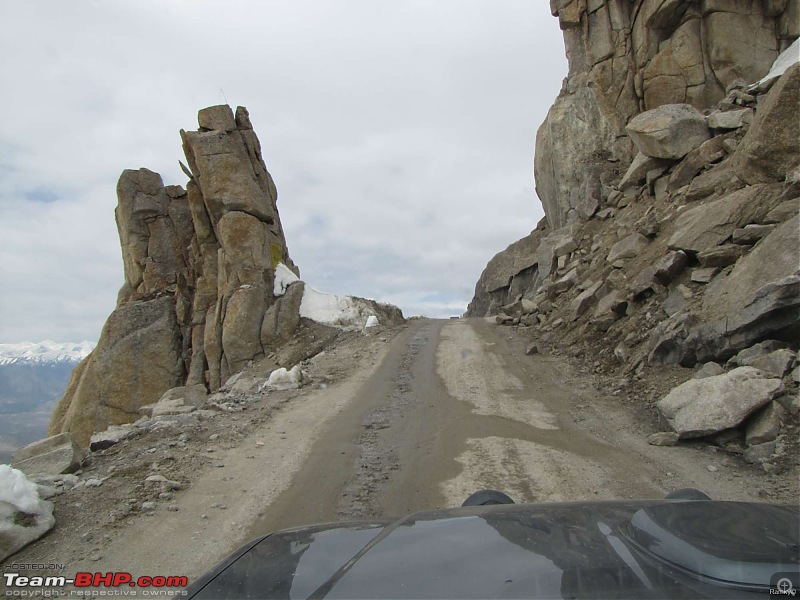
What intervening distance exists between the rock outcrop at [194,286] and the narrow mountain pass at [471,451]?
1099cm

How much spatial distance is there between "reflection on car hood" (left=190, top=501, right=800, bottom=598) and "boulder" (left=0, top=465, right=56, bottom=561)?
12.1 ft

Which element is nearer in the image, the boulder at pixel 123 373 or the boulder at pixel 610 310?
the boulder at pixel 610 310

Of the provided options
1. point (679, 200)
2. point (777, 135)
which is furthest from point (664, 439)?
point (679, 200)

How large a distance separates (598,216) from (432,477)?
675 inches

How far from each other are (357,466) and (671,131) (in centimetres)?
1494

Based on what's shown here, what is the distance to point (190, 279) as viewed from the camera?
1141 inches

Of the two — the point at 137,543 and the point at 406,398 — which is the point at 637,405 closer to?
the point at 406,398

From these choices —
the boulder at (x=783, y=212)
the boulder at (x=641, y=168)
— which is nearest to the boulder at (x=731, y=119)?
the boulder at (x=641, y=168)

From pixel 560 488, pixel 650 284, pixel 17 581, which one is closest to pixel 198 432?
pixel 17 581

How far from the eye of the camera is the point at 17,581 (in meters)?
4.42

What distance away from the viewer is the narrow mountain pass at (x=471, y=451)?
6199mm

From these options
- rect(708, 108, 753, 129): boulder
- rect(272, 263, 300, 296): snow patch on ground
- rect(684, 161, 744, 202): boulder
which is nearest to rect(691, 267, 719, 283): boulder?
rect(684, 161, 744, 202): boulder

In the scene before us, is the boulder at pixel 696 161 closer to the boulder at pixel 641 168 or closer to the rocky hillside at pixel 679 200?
the rocky hillside at pixel 679 200

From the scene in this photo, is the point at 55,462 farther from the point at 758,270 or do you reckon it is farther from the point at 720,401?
the point at 758,270
